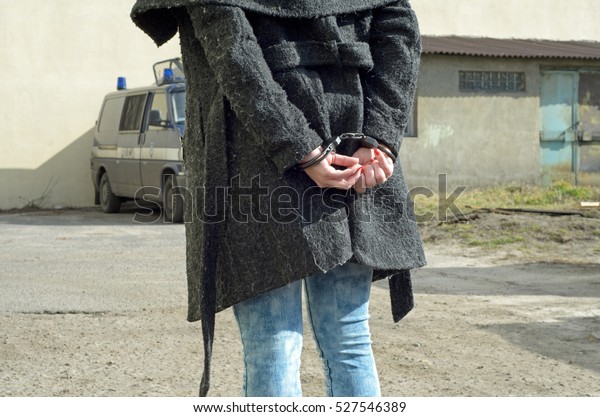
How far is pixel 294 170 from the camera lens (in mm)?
2645

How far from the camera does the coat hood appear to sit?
2.61 metres

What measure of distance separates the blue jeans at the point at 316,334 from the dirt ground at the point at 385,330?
1535 millimetres

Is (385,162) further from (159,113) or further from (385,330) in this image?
(159,113)

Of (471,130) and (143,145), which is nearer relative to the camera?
(143,145)

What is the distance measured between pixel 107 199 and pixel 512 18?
9009 millimetres

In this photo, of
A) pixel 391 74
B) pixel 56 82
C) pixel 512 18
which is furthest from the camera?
pixel 512 18

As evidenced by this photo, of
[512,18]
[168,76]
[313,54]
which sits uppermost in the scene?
[512,18]

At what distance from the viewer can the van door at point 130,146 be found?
14281 millimetres

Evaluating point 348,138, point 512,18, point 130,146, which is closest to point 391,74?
point 348,138

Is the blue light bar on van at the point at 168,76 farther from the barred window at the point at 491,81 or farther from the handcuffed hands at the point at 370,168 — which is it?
the handcuffed hands at the point at 370,168

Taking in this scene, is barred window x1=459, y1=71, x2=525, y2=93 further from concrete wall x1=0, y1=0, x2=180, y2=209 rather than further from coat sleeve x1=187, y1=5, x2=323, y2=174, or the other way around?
coat sleeve x1=187, y1=5, x2=323, y2=174

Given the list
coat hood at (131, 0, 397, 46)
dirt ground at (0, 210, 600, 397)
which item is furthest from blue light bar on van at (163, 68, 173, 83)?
coat hood at (131, 0, 397, 46)

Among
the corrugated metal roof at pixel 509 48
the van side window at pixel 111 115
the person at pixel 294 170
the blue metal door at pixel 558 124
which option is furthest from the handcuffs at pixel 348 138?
the blue metal door at pixel 558 124

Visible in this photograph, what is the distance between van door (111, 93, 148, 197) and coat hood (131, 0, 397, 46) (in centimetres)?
1139
